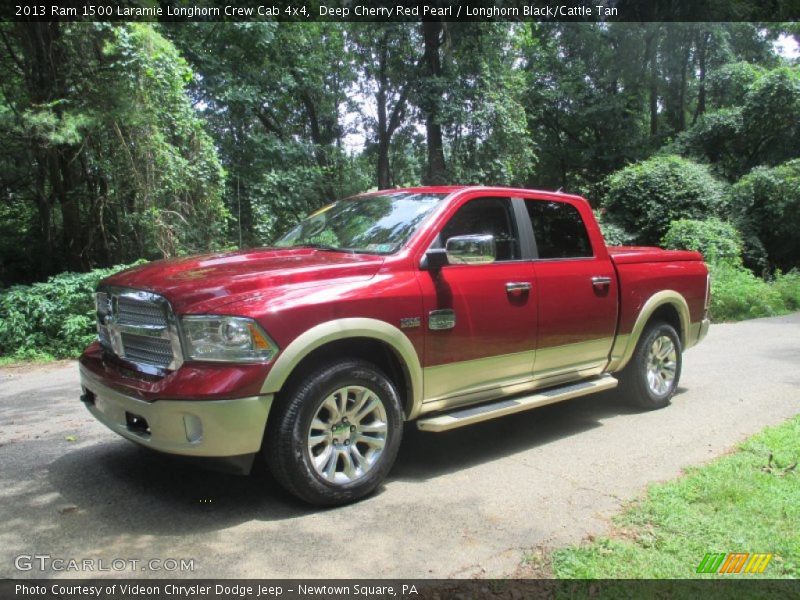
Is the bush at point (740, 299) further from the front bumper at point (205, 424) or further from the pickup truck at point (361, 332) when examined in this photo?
the front bumper at point (205, 424)

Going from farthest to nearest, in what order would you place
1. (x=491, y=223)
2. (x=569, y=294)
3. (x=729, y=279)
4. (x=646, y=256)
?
(x=729, y=279) < (x=646, y=256) < (x=569, y=294) < (x=491, y=223)

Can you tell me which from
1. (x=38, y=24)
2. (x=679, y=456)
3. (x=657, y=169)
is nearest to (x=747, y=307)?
(x=657, y=169)

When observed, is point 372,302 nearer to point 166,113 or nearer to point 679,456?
point 679,456

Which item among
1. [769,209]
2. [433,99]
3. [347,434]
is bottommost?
[347,434]

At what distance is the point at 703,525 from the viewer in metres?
3.53

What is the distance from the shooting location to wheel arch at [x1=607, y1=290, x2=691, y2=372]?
5.70 meters

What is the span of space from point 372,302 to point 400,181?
71.8 feet

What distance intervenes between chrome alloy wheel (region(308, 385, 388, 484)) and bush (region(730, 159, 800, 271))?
52.8ft

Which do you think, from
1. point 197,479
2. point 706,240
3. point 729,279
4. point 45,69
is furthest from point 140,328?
point 706,240

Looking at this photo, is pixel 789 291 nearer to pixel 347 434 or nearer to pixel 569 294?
pixel 569 294

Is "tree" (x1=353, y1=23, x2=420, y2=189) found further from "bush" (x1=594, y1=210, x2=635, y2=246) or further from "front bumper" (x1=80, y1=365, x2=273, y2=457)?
"front bumper" (x1=80, y1=365, x2=273, y2=457)

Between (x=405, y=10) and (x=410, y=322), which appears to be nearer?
(x=410, y=322)

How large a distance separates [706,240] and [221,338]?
13.6 metres

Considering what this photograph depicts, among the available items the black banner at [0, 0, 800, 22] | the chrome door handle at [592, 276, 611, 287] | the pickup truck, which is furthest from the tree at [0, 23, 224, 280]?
the chrome door handle at [592, 276, 611, 287]
